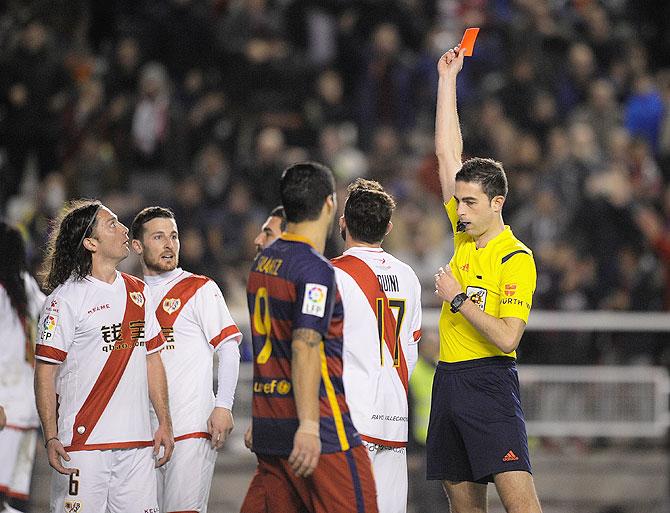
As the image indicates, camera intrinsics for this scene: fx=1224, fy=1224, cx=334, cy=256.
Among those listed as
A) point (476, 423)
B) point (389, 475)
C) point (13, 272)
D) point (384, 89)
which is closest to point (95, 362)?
point (13, 272)

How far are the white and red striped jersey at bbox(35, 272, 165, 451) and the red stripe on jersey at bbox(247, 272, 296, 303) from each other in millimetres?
1344

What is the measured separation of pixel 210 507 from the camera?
39.8ft

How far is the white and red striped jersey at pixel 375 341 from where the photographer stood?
22.6ft

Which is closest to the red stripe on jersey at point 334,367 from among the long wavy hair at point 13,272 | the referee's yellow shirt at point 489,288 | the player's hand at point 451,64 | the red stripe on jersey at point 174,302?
the referee's yellow shirt at point 489,288

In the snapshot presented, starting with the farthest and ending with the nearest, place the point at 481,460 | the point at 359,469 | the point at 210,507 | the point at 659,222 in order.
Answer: the point at 659,222 → the point at 210,507 → the point at 481,460 → the point at 359,469

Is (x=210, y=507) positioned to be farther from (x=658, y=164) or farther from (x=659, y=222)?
(x=658, y=164)

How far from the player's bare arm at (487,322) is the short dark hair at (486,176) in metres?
0.57

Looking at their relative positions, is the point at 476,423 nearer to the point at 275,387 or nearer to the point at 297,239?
the point at 275,387

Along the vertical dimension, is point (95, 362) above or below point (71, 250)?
below

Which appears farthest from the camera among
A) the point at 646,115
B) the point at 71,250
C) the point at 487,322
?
the point at 646,115

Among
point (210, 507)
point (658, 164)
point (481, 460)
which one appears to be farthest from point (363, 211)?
point (658, 164)

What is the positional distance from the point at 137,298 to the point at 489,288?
81.7 inches

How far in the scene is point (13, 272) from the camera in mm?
8195

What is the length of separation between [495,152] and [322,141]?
2126mm
